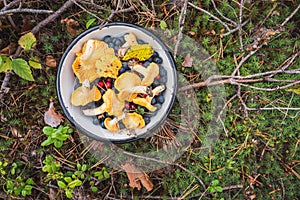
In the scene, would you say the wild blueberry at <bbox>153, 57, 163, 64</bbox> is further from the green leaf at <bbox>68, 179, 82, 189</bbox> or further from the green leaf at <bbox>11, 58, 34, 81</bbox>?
the green leaf at <bbox>68, 179, 82, 189</bbox>

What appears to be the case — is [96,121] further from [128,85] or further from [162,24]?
[162,24]

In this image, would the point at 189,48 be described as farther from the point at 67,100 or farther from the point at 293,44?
the point at 67,100

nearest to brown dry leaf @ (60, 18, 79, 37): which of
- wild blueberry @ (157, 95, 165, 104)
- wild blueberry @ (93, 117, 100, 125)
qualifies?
wild blueberry @ (93, 117, 100, 125)

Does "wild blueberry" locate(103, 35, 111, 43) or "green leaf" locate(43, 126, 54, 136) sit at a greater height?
"wild blueberry" locate(103, 35, 111, 43)

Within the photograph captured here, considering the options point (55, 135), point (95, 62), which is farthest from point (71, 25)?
point (55, 135)

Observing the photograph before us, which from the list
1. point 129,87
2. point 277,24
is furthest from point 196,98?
point 277,24

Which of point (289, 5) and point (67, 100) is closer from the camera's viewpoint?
point (67, 100)

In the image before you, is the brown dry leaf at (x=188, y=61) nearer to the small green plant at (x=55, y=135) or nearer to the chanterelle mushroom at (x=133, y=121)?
the chanterelle mushroom at (x=133, y=121)
